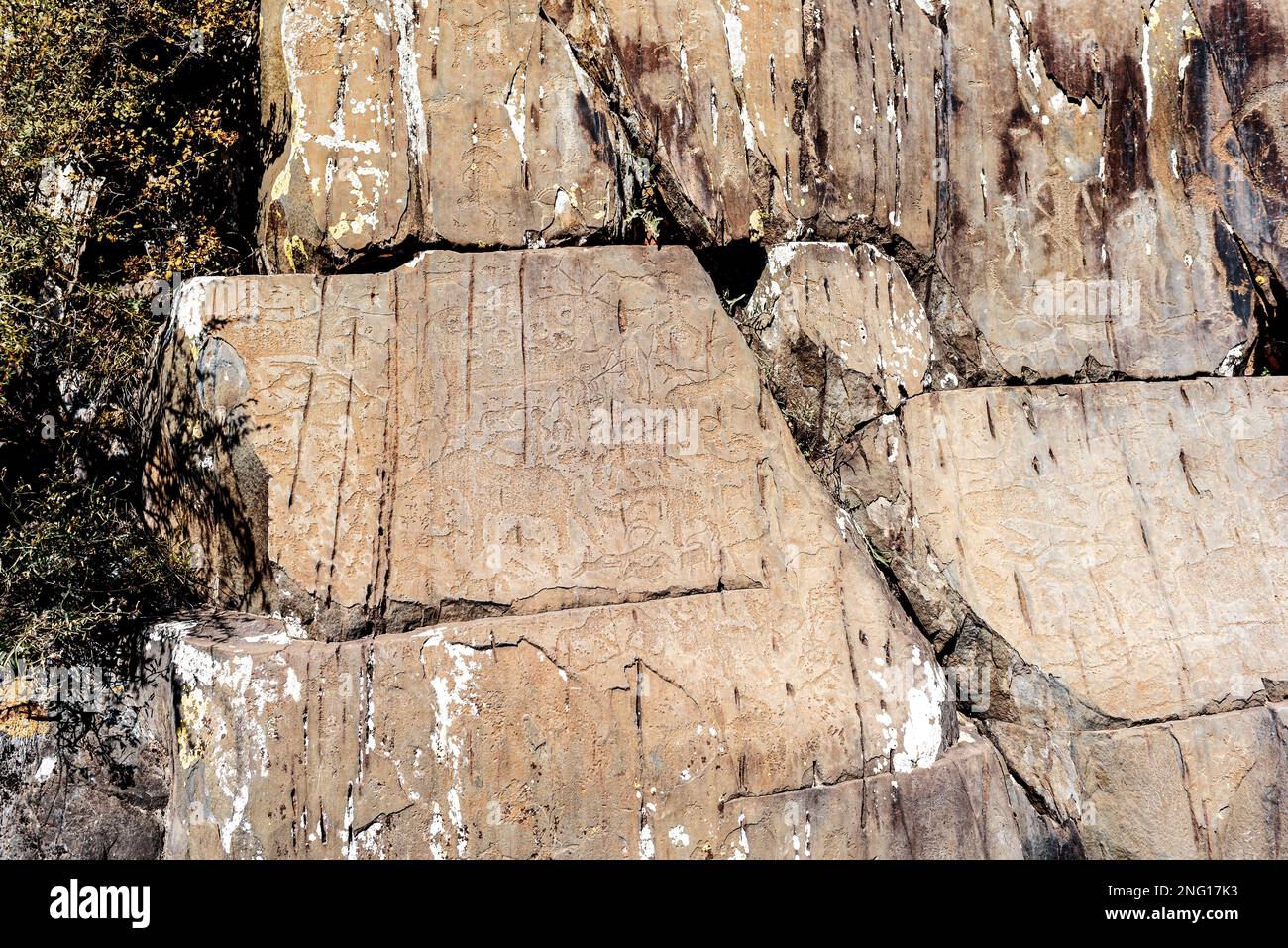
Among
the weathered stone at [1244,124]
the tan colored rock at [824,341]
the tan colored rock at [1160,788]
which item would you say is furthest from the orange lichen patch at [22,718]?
the weathered stone at [1244,124]

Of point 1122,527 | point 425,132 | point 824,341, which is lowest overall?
point 1122,527

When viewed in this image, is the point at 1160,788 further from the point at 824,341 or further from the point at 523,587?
the point at 523,587

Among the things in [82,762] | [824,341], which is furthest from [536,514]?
[82,762]

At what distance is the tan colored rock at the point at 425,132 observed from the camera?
3.47m

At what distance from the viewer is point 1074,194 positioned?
3.97 meters

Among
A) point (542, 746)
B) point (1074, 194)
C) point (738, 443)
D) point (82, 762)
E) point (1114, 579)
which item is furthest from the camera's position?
point (1074, 194)

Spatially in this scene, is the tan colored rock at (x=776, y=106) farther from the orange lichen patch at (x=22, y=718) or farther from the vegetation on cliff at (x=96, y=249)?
the orange lichen patch at (x=22, y=718)

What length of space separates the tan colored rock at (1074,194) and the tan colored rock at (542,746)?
1634 millimetres

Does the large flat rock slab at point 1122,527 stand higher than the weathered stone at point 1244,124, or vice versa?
the weathered stone at point 1244,124

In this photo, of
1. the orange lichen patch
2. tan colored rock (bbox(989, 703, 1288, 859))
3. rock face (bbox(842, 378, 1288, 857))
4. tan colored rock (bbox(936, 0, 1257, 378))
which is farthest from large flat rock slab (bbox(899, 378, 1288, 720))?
the orange lichen patch

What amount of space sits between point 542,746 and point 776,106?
2352 millimetres

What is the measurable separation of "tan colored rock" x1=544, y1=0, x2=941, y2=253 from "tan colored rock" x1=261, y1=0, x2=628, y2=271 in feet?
0.61

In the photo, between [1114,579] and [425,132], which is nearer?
[425,132]

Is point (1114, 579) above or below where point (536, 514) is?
below
